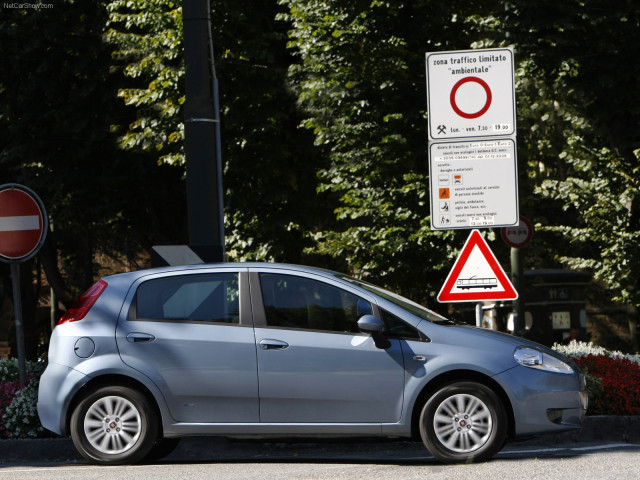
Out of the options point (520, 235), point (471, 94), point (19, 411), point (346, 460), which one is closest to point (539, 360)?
point (346, 460)

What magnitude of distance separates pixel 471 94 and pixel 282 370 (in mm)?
3673

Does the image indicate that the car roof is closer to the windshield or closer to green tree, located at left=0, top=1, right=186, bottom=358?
the windshield

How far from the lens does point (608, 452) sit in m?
8.64

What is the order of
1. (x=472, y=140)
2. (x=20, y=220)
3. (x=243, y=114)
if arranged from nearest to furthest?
(x=472, y=140), (x=20, y=220), (x=243, y=114)

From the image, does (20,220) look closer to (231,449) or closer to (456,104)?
(231,449)

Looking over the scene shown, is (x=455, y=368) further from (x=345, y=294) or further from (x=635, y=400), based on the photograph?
(x=635, y=400)

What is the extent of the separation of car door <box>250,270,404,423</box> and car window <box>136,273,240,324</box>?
0.20m

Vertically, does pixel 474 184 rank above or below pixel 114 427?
above

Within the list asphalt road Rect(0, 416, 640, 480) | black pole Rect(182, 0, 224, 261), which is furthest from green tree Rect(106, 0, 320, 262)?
asphalt road Rect(0, 416, 640, 480)

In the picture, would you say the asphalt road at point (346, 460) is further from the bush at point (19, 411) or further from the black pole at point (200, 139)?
the black pole at point (200, 139)

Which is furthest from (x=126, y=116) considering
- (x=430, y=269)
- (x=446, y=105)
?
(x=446, y=105)

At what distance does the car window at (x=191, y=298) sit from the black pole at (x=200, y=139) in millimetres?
2246

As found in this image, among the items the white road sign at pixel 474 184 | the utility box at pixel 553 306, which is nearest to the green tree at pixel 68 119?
the utility box at pixel 553 306

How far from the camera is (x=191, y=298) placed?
870 cm
